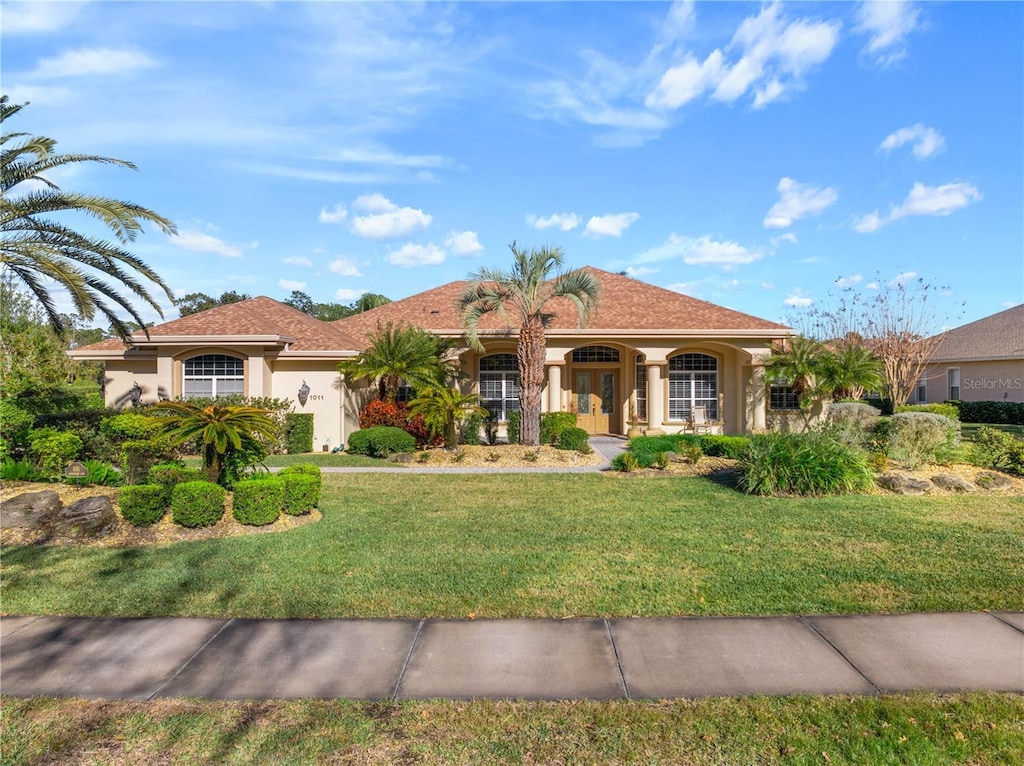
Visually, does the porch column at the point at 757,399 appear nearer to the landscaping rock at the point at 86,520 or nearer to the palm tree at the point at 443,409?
the palm tree at the point at 443,409

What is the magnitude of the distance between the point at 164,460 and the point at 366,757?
8.20 m

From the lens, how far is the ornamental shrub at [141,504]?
7.75 m

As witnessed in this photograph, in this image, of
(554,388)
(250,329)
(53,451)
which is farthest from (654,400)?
(53,451)

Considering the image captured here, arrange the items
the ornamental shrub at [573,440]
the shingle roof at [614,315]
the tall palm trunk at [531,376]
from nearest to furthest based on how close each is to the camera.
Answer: the ornamental shrub at [573,440], the tall palm trunk at [531,376], the shingle roof at [614,315]

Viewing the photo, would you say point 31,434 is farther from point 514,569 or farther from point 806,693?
point 806,693

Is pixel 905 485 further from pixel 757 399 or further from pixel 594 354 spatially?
pixel 594 354

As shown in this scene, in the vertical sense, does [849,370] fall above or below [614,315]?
below

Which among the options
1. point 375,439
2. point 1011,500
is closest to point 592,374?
point 375,439

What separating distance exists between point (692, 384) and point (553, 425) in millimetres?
6150

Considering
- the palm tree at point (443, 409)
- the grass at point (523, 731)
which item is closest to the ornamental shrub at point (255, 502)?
the grass at point (523, 731)

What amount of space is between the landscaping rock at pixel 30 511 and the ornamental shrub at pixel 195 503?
5.05ft

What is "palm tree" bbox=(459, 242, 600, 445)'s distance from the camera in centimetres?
1598

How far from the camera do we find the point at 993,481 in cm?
1096

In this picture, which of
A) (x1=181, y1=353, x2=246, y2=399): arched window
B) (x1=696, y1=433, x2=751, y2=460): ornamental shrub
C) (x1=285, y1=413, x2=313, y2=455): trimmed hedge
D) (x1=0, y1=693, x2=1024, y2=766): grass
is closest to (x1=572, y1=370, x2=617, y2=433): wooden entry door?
(x1=696, y1=433, x2=751, y2=460): ornamental shrub
